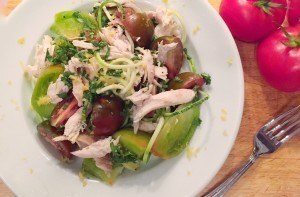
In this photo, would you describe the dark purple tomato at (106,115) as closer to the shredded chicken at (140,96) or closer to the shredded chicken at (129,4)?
the shredded chicken at (140,96)

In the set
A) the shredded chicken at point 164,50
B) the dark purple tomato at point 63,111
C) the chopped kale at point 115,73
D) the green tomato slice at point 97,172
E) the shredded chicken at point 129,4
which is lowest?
the green tomato slice at point 97,172

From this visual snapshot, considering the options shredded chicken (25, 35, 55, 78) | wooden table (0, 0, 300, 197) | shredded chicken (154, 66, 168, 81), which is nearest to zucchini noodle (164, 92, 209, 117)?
shredded chicken (154, 66, 168, 81)

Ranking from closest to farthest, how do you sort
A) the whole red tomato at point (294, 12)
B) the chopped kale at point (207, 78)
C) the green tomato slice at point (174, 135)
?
the green tomato slice at point (174, 135) < the chopped kale at point (207, 78) < the whole red tomato at point (294, 12)

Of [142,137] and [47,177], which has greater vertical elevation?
[142,137]

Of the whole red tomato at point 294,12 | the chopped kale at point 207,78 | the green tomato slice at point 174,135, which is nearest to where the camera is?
the green tomato slice at point 174,135

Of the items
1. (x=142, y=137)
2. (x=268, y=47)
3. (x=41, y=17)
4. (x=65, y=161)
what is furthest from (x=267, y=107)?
(x=41, y=17)

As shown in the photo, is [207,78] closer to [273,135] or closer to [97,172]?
[273,135]

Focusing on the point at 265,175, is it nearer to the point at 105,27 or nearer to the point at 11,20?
the point at 105,27

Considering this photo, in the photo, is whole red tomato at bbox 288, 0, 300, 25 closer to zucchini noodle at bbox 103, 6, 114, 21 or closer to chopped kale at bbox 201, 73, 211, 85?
chopped kale at bbox 201, 73, 211, 85

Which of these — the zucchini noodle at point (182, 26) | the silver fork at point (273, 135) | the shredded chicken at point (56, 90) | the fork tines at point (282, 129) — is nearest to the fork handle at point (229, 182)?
the silver fork at point (273, 135)
